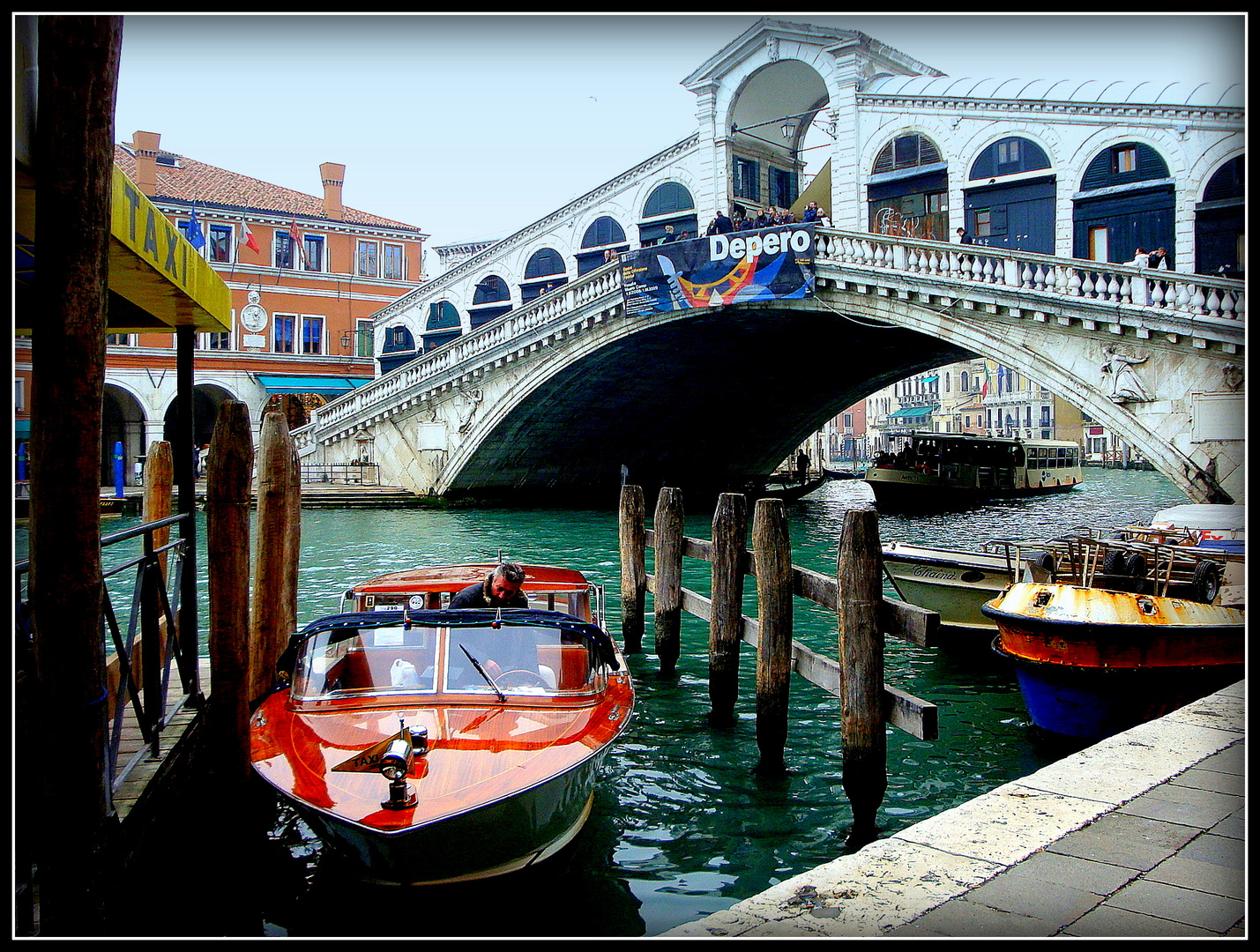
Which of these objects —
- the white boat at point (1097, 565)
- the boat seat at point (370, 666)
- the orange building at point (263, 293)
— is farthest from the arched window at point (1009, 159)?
the orange building at point (263, 293)

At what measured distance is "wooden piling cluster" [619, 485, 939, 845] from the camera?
480 centimetres

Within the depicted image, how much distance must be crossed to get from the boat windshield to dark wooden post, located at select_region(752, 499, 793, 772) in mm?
1385

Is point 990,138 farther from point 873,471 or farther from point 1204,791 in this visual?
point 1204,791

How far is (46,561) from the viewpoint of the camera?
2.54 meters

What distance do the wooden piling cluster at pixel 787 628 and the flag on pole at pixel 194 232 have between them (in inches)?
722

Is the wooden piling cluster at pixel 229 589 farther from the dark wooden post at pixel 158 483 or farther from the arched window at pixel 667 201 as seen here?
the arched window at pixel 667 201

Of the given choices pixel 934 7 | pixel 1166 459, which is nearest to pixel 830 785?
pixel 934 7

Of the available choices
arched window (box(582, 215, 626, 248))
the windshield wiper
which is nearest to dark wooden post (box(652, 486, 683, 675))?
the windshield wiper

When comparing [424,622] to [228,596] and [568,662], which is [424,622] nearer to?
[568,662]

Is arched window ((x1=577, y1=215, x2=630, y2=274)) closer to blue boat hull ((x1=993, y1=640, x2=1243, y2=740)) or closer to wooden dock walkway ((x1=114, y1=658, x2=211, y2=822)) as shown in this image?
blue boat hull ((x1=993, y1=640, x2=1243, y2=740))

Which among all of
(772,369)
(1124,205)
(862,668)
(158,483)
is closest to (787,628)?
(862,668)

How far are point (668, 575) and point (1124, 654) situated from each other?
10.8 feet

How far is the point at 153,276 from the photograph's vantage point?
156 inches

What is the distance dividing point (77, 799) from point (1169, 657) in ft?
19.5
